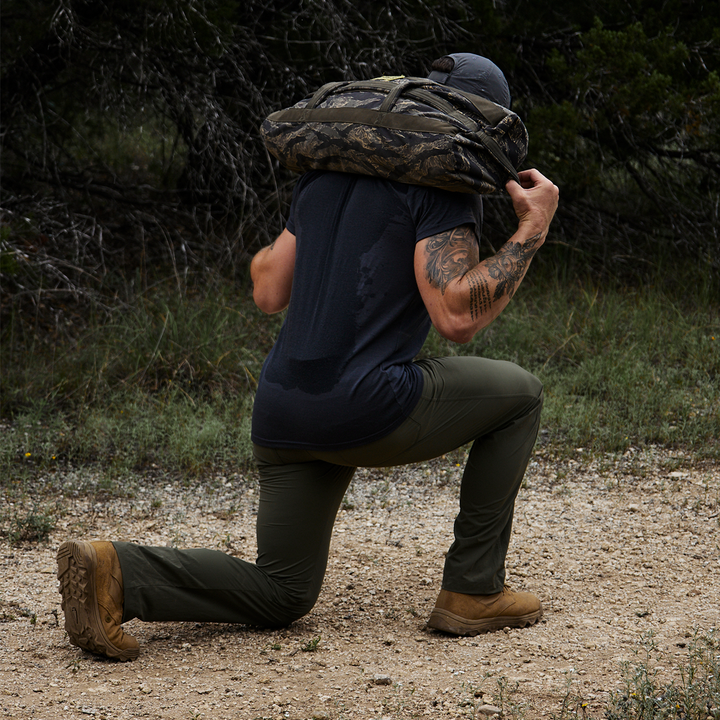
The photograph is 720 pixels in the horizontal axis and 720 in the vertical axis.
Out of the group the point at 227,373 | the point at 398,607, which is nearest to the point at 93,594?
the point at 398,607

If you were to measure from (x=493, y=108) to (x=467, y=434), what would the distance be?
86cm

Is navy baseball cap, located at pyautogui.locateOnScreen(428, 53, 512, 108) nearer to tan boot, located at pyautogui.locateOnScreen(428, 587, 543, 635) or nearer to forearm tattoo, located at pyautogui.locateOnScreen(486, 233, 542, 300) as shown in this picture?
forearm tattoo, located at pyautogui.locateOnScreen(486, 233, 542, 300)

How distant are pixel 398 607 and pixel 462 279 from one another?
128cm

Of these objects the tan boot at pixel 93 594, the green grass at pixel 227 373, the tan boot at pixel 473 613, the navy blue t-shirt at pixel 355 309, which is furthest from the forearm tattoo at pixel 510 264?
the green grass at pixel 227 373

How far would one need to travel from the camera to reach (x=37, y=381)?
504 centimetres

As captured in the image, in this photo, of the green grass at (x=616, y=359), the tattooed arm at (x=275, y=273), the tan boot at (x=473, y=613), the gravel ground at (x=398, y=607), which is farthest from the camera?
the green grass at (x=616, y=359)

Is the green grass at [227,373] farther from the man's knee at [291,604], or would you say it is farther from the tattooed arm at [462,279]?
the tattooed arm at [462,279]

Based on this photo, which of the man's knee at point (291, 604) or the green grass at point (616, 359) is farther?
the green grass at point (616, 359)

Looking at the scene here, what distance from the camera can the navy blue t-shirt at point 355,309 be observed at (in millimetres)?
2254

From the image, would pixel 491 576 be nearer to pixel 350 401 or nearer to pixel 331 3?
pixel 350 401

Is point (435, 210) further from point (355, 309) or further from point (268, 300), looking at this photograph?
point (268, 300)

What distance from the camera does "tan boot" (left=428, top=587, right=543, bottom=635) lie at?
104 inches

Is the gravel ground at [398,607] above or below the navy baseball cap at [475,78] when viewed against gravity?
below

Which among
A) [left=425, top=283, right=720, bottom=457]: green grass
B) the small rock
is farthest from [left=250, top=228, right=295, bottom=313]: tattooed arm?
[left=425, top=283, right=720, bottom=457]: green grass
